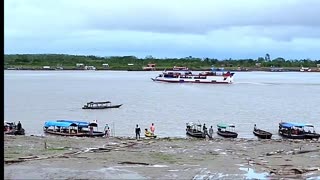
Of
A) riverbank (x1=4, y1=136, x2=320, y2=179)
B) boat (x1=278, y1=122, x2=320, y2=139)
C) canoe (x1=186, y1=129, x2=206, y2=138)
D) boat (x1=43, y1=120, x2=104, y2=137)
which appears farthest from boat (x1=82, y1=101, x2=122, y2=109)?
riverbank (x1=4, y1=136, x2=320, y2=179)

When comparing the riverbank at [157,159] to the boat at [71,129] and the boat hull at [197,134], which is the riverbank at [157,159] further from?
the boat at [71,129]

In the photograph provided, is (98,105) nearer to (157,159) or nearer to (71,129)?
(71,129)

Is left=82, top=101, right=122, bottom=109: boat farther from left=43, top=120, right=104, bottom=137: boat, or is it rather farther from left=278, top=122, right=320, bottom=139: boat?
left=278, top=122, right=320, bottom=139: boat

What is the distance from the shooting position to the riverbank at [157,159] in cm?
1480

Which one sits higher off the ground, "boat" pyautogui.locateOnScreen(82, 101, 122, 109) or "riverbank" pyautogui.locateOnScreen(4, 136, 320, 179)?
"riverbank" pyautogui.locateOnScreen(4, 136, 320, 179)

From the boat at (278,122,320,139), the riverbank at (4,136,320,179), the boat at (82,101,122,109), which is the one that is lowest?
the boat at (82,101,122,109)

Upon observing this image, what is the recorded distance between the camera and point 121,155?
63.0ft

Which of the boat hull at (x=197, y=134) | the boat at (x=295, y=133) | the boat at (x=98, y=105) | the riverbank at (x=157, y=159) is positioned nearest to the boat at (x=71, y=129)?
the riverbank at (x=157, y=159)

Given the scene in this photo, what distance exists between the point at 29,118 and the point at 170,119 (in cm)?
1169

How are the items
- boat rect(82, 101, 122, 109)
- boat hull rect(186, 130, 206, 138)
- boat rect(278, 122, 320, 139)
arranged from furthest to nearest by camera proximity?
boat rect(82, 101, 122, 109)
boat rect(278, 122, 320, 139)
boat hull rect(186, 130, 206, 138)

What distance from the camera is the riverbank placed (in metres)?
14.8

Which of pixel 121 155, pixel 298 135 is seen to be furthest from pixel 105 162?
pixel 298 135

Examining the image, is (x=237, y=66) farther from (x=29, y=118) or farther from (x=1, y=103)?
(x=1, y=103)

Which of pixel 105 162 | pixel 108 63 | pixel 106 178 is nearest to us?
pixel 106 178
